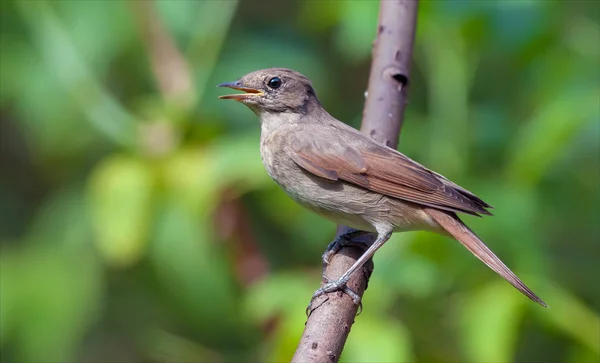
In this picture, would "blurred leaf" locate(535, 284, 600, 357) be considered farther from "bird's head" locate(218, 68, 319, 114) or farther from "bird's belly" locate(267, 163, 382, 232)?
"bird's head" locate(218, 68, 319, 114)

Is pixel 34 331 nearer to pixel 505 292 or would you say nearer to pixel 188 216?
pixel 188 216

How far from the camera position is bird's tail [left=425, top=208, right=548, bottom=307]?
338cm

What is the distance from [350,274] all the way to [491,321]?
0.72 meters

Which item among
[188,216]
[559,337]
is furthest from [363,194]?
[559,337]

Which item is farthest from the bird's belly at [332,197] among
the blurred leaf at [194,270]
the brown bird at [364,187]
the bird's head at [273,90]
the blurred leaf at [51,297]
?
the blurred leaf at [51,297]

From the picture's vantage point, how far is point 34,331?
481cm

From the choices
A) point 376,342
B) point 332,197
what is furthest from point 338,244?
point 376,342

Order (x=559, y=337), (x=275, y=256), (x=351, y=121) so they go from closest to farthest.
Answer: (x=559, y=337)
(x=275, y=256)
(x=351, y=121)

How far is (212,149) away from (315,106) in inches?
23.9

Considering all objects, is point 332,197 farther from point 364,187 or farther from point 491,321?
point 491,321

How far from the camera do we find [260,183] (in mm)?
4316

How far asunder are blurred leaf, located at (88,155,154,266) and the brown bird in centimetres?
72

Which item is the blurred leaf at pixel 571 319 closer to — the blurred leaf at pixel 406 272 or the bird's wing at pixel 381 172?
the blurred leaf at pixel 406 272

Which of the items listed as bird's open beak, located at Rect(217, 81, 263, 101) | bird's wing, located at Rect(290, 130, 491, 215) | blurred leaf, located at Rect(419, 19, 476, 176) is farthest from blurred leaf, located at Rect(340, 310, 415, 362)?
bird's open beak, located at Rect(217, 81, 263, 101)
